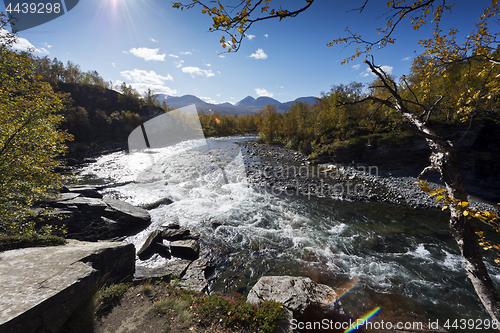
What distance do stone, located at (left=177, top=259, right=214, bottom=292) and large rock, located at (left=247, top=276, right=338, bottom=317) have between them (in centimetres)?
200

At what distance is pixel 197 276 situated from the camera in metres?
6.81

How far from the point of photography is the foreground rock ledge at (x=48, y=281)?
10.7 ft

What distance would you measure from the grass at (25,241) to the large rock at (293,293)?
690 centimetres

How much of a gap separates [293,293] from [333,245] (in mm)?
4490

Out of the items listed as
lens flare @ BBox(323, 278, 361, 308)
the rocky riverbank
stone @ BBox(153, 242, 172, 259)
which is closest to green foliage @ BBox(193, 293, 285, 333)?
lens flare @ BBox(323, 278, 361, 308)

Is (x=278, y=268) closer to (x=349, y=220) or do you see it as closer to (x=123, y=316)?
(x=123, y=316)

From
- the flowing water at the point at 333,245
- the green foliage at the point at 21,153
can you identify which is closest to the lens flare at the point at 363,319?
the flowing water at the point at 333,245

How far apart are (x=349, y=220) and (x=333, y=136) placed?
18.4 m

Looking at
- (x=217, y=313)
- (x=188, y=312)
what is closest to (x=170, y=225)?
(x=188, y=312)

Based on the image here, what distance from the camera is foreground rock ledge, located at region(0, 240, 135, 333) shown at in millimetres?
3258

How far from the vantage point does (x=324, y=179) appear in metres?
18.1

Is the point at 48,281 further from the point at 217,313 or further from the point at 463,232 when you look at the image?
the point at 463,232

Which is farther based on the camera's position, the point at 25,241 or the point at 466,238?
the point at 25,241

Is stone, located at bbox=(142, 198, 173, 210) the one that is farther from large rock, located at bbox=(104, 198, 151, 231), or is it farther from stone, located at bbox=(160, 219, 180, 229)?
stone, located at bbox=(160, 219, 180, 229)
